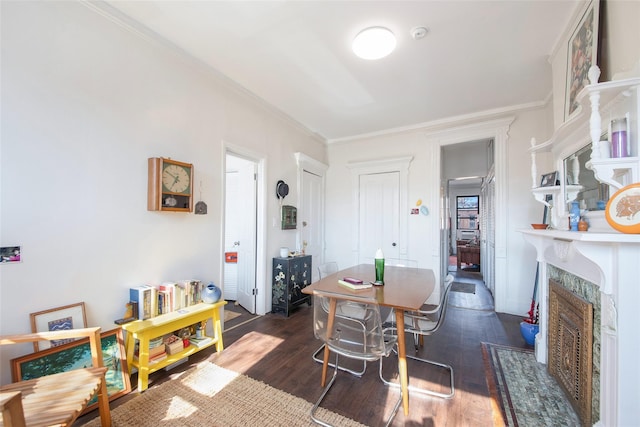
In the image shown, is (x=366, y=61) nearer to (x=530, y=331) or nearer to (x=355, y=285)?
(x=355, y=285)

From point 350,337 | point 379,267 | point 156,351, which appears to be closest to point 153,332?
point 156,351

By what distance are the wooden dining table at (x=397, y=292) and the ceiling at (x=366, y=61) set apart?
2.17 metres

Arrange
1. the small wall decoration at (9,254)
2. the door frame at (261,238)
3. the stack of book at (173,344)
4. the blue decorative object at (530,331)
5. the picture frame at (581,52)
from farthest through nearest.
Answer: the door frame at (261,238) < the blue decorative object at (530,331) < the stack of book at (173,344) < the picture frame at (581,52) < the small wall decoration at (9,254)

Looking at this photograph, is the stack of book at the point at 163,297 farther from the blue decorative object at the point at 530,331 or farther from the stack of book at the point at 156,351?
the blue decorative object at the point at 530,331

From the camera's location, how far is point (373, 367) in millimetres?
2354

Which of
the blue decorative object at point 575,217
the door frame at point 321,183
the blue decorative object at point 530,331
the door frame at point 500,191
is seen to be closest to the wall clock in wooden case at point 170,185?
the door frame at point 321,183

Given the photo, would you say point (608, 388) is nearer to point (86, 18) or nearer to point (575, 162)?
point (575, 162)

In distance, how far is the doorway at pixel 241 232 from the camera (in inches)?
145

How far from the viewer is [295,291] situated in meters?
3.80

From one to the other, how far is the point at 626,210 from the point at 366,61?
7.62ft

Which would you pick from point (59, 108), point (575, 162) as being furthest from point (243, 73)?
point (575, 162)

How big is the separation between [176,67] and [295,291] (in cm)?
302

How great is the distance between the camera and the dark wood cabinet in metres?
3.65

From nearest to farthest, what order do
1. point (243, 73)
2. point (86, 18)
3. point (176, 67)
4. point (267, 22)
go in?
point (86, 18) < point (267, 22) < point (176, 67) < point (243, 73)
